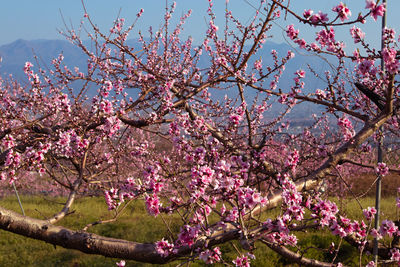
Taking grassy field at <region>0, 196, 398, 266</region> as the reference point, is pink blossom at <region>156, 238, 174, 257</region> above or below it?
above

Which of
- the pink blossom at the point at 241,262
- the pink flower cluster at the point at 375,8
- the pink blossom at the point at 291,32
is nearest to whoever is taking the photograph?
the pink flower cluster at the point at 375,8

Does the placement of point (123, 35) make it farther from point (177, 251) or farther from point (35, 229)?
point (177, 251)

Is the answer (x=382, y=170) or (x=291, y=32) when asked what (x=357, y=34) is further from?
(x=382, y=170)

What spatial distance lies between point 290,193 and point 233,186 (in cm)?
41

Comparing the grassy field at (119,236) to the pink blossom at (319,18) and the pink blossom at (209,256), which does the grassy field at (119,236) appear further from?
the pink blossom at (319,18)

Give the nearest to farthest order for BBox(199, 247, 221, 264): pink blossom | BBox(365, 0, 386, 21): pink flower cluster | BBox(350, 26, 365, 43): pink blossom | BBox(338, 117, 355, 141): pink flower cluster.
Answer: BBox(365, 0, 386, 21): pink flower cluster, BBox(199, 247, 221, 264): pink blossom, BBox(350, 26, 365, 43): pink blossom, BBox(338, 117, 355, 141): pink flower cluster

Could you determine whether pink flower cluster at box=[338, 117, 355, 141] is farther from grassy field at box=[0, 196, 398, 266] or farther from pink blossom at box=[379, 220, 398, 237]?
grassy field at box=[0, 196, 398, 266]

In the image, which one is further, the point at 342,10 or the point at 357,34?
the point at 357,34

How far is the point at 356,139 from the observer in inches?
137

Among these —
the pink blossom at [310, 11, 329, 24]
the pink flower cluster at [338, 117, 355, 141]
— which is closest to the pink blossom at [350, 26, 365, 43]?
the pink blossom at [310, 11, 329, 24]

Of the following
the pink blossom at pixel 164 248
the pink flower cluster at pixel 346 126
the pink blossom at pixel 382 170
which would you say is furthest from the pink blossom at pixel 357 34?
the pink blossom at pixel 164 248

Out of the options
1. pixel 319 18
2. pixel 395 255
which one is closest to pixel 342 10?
pixel 319 18

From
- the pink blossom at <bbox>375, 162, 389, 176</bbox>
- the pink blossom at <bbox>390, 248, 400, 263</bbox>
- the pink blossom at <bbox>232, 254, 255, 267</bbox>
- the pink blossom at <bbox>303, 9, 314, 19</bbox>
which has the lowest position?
the pink blossom at <bbox>390, 248, 400, 263</bbox>

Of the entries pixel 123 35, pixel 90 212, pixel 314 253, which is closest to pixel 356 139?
pixel 314 253
